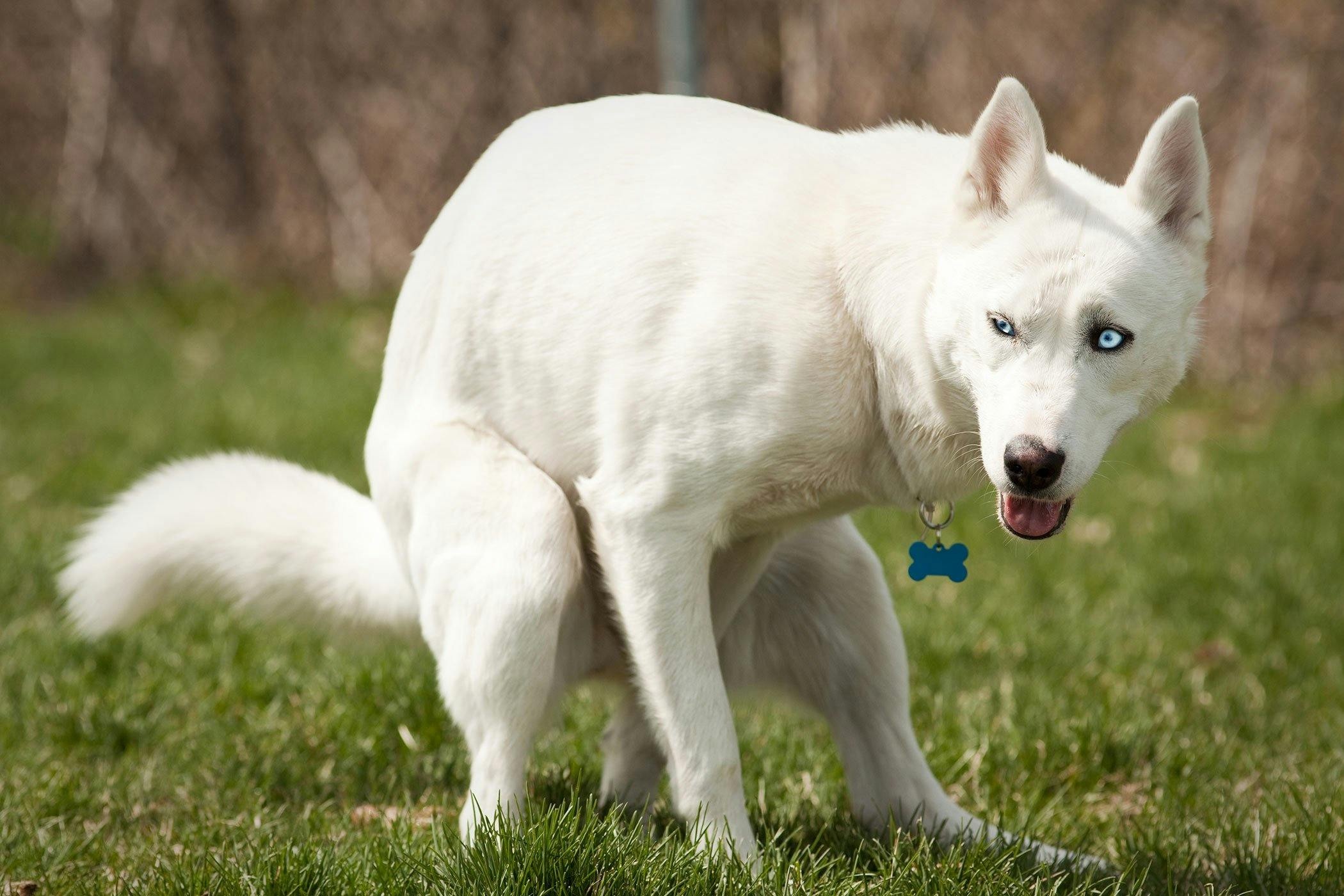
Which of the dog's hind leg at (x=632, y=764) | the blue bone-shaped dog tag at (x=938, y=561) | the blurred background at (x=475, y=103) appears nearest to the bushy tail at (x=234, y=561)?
the dog's hind leg at (x=632, y=764)

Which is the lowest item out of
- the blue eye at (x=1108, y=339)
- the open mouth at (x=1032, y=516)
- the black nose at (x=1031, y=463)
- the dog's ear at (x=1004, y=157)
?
the open mouth at (x=1032, y=516)

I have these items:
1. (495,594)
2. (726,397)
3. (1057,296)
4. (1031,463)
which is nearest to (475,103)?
(495,594)

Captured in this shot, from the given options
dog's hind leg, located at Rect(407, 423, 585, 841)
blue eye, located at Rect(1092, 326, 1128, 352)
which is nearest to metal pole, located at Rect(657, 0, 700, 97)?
dog's hind leg, located at Rect(407, 423, 585, 841)

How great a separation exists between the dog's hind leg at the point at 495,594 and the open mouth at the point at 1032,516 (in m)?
0.85

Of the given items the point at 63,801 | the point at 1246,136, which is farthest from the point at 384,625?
the point at 1246,136

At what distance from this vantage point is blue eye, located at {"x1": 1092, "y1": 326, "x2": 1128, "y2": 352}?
2.38m

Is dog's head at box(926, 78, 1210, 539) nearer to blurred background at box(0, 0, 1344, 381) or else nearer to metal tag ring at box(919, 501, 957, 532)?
metal tag ring at box(919, 501, 957, 532)

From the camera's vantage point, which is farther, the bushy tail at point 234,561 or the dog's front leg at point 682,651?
the bushy tail at point 234,561

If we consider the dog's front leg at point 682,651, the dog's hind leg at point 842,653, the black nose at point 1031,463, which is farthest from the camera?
the dog's hind leg at point 842,653

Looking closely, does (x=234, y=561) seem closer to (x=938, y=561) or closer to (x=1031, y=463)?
(x=938, y=561)

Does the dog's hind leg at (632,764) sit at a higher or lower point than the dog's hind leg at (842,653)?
lower

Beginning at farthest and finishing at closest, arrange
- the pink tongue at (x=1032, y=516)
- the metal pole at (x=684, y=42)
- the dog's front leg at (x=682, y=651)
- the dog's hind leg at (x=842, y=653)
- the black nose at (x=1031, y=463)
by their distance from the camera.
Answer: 1. the metal pole at (x=684, y=42)
2. the dog's hind leg at (x=842, y=653)
3. the dog's front leg at (x=682, y=651)
4. the pink tongue at (x=1032, y=516)
5. the black nose at (x=1031, y=463)

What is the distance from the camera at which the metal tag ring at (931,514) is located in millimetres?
2742

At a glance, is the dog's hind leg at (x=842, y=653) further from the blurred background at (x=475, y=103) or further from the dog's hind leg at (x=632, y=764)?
the blurred background at (x=475, y=103)
